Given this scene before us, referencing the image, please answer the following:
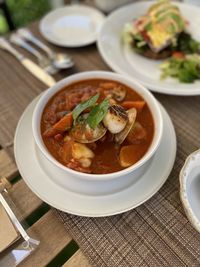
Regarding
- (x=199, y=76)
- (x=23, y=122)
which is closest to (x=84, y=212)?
(x=23, y=122)

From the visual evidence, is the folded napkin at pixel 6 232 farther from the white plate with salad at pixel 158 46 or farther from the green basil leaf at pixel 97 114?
the white plate with salad at pixel 158 46

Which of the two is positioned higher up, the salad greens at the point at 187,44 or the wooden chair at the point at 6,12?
the wooden chair at the point at 6,12

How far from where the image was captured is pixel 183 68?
1408 millimetres

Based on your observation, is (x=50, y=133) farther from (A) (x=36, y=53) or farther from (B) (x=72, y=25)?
(B) (x=72, y=25)

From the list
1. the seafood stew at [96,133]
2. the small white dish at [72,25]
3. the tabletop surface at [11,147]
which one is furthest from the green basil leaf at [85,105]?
the small white dish at [72,25]

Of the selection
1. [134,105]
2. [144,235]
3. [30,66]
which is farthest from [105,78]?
[144,235]

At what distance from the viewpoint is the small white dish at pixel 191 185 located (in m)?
0.82

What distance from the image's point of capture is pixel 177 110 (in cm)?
127

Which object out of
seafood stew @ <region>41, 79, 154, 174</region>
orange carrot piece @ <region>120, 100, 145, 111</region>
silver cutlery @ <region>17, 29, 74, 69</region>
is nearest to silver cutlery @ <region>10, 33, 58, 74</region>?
silver cutlery @ <region>17, 29, 74, 69</region>

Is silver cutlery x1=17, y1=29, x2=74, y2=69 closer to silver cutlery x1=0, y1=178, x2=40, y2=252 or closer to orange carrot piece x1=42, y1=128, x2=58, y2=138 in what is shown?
orange carrot piece x1=42, y1=128, x2=58, y2=138

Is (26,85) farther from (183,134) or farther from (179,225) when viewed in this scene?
(179,225)

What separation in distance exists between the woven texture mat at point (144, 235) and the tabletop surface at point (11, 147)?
0.12 ft

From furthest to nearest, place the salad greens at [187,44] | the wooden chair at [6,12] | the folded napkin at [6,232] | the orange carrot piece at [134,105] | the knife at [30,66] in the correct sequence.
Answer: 1. the wooden chair at [6,12]
2. the salad greens at [187,44]
3. the knife at [30,66]
4. the orange carrot piece at [134,105]
5. the folded napkin at [6,232]

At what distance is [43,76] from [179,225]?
865 millimetres
